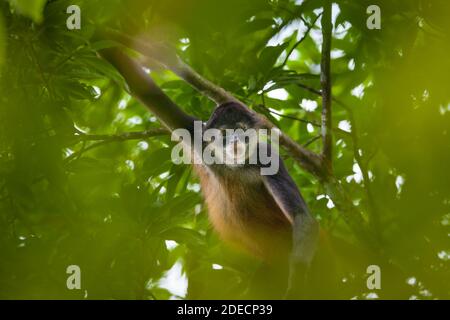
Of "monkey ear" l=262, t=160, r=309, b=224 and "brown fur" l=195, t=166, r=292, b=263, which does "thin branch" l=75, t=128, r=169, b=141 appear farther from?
"monkey ear" l=262, t=160, r=309, b=224

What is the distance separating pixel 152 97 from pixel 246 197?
1122 millimetres

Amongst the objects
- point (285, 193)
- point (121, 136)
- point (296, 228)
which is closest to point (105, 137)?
point (121, 136)

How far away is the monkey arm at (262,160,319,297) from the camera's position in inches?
133

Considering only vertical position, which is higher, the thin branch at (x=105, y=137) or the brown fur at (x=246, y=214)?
the thin branch at (x=105, y=137)

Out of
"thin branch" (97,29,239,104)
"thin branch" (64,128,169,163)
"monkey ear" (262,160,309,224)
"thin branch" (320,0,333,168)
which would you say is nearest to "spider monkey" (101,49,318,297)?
"monkey ear" (262,160,309,224)

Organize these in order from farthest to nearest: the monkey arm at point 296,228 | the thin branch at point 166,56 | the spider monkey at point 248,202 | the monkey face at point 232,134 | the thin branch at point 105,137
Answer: the spider monkey at point 248,202 < the monkey face at point 232,134 < the thin branch at point 105,137 < the monkey arm at point 296,228 < the thin branch at point 166,56

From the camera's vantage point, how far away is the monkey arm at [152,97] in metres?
3.91

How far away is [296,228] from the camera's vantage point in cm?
361

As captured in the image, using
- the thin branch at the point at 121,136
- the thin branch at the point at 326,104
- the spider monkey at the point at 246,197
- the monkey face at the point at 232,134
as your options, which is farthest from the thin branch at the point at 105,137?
the thin branch at the point at 326,104

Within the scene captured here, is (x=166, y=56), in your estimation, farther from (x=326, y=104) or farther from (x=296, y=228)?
(x=296, y=228)

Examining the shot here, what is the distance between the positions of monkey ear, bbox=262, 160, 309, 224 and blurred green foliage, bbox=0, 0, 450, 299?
35 centimetres

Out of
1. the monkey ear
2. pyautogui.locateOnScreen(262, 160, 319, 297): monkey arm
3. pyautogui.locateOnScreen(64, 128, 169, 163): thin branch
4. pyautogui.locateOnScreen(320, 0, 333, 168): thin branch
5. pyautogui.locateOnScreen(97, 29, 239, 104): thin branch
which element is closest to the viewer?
pyautogui.locateOnScreen(97, 29, 239, 104): thin branch

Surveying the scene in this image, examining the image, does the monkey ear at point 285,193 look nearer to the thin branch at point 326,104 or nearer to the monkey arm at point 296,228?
the monkey arm at point 296,228

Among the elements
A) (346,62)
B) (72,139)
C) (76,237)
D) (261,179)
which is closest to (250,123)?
(261,179)
